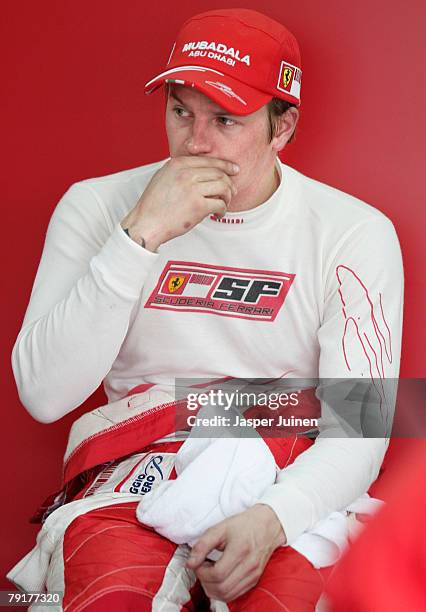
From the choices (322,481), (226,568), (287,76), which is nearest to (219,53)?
(287,76)

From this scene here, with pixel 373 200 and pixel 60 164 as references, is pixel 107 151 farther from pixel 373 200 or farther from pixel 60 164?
pixel 373 200

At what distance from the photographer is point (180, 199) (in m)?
1.54

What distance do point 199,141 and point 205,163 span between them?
1.4 inches

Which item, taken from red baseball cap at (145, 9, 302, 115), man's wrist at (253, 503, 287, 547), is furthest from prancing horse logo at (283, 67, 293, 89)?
man's wrist at (253, 503, 287, 547)

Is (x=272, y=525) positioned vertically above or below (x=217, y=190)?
below

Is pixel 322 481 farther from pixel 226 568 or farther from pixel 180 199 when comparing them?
pixel 180 199

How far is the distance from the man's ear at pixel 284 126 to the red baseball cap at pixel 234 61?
29 mm

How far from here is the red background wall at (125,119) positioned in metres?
2.03

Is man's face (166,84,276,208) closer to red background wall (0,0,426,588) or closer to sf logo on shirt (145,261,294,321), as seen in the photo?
sf logo on shirt (145,261,294,321)

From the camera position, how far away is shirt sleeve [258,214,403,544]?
1.49m

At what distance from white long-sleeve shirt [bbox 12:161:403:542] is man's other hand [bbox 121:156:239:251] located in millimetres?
127

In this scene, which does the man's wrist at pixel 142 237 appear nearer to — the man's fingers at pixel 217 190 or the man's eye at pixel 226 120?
the man's fingers at pixel 217 190

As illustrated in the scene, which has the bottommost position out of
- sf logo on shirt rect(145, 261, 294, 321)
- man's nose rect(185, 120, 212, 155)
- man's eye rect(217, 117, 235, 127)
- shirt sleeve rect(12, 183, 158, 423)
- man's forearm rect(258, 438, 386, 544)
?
man's forearm rect(258, 438, 386, 544)

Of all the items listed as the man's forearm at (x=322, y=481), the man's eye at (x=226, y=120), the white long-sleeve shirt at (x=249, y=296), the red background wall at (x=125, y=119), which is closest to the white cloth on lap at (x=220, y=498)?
the man's forearm at (x=322, y=481)
